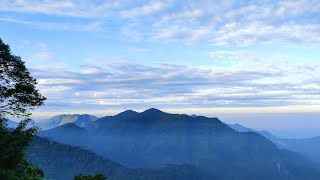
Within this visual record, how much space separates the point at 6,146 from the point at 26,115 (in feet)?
15.6

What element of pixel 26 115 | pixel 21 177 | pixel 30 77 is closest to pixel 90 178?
pixel 21 177

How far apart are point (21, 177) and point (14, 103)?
8.59 meters

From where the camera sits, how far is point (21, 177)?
3969 cm

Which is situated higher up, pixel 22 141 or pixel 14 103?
pixel 14 103

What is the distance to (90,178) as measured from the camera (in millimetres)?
44125

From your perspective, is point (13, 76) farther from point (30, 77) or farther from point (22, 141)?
point (22, 141)

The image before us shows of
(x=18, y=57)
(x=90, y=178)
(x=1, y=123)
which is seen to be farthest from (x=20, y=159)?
(x=18, y=57)

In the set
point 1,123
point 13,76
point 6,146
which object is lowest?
point 6,146

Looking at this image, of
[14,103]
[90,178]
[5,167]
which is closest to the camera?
[5,167]

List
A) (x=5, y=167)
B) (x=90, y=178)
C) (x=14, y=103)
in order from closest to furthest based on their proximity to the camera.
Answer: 1. (x=5, y=167)
2. (x=14, y=103)
3. (x=90, y=178)

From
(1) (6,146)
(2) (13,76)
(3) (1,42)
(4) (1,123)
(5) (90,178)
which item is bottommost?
(5) (90,178)

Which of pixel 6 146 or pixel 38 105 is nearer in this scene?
pixel 6 146

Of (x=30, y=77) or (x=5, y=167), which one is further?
(x=30, y=77)

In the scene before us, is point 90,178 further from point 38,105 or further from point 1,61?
point 1,61
